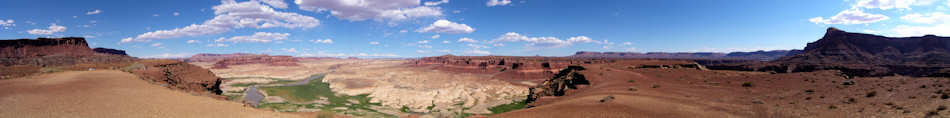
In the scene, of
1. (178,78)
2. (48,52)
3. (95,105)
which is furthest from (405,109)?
(48,52)

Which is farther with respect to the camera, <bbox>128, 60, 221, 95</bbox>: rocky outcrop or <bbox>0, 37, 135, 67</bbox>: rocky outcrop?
<bbox>0, 37, 135, 67</bbox>: rocky outcrop

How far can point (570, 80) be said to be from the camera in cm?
3569

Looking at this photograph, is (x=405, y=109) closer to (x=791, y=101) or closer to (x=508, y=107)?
(x=508, y=107)

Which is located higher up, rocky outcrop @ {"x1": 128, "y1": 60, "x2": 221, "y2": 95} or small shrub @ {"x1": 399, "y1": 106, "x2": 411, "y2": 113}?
rocky outcrop @ {"x1": 128, "y1": 60, "x2": 221, "y2": 95}

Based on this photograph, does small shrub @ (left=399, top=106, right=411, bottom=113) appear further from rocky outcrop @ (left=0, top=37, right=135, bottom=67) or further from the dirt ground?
rocky outcrop @ (left=0, top=37, right=135, bottom=67)

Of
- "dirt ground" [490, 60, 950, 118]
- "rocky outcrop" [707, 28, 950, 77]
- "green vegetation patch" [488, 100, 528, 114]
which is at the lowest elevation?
"green vegetation patch" [488, 100, 528, 114]

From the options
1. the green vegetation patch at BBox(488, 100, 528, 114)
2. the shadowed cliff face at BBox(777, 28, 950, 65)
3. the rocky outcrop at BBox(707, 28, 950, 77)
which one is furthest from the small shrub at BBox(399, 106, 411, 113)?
the shadowed cliff face at BBox(777, 28, 950, 65)

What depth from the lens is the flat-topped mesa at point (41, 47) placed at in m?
57.3

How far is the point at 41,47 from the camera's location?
2406 inches

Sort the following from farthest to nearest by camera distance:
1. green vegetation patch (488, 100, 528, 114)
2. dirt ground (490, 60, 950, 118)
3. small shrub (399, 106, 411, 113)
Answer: green vegetation patch (488, 100, 528, 114)
small shrub (399, 106, 411, 113)
dirt ground (490, 60, 950, 118)

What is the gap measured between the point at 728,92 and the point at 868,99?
278 inches

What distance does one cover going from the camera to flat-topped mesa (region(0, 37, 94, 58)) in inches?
2258

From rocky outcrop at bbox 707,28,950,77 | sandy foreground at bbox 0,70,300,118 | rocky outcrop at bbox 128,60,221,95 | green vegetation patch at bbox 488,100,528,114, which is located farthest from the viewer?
rocky outcrop at bbox 707,28,950,77

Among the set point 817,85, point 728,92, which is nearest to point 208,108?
point 728,92
